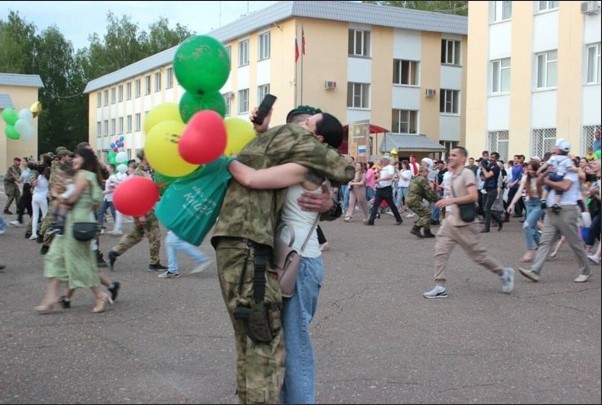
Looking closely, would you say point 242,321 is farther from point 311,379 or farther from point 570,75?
point 570,75

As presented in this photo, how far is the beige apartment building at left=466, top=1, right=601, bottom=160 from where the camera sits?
5.38ft

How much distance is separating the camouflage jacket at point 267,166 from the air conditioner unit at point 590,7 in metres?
1.40

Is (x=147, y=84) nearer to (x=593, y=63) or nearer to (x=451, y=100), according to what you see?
(x=451, y=100)

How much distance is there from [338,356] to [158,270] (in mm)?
5149

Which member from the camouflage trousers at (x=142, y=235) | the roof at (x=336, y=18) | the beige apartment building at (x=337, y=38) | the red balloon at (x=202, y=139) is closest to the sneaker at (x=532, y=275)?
the beige apartment building at (x=337, y=38)

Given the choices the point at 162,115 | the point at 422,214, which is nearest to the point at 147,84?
the point at 162,115

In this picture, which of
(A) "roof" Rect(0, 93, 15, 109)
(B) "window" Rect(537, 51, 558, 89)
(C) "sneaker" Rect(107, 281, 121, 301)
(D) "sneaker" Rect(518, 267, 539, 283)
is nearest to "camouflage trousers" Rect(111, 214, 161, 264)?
(C) "sneaker" Rect(107, 281, 121, 301)

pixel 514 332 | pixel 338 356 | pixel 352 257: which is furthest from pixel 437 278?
pixel 352 257

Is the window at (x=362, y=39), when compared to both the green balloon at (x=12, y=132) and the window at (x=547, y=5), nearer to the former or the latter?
the window at (x=547, y=5)

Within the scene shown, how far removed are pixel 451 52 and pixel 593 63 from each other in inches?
52.1

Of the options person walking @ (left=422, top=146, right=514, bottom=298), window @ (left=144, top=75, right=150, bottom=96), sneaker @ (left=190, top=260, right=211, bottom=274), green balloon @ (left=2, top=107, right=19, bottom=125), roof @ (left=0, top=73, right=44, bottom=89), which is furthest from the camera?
sneaker @ (left=190, top=260, right=211, bottom=274)

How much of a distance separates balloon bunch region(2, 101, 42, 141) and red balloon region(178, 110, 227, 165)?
18.9 feet

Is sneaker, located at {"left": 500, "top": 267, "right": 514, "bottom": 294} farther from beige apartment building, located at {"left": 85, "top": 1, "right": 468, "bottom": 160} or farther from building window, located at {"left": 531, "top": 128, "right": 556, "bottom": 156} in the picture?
building window, located at {"left": 531, "top": 128, "right": 556, "bottom": 156}

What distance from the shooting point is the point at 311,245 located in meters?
3.20
